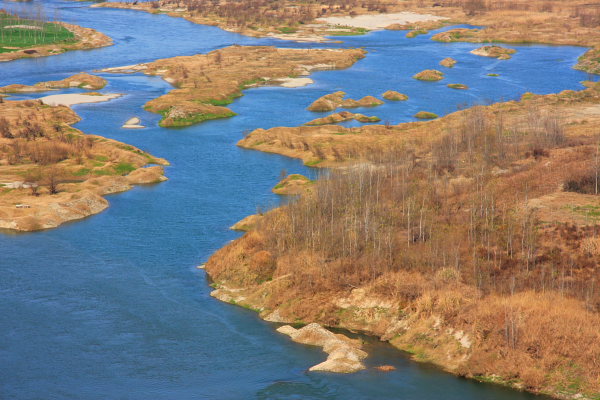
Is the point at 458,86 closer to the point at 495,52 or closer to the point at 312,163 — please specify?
the point at 495,52

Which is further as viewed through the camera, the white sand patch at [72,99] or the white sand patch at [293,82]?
the white sand patch at [293,82]

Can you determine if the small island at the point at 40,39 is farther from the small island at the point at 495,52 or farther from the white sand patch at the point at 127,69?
the small island at the point at 495,52

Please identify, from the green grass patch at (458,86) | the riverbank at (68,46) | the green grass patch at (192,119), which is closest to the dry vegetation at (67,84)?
the green grass patch at (192,119)

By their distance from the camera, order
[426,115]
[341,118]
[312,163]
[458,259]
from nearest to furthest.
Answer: [458,259] < [312,163] < [426,115] < [341,118]

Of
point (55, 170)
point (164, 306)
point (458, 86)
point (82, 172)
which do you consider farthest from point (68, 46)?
point (164, 306)

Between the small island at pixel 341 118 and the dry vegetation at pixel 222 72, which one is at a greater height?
the dry vegetation at pixel 222 72

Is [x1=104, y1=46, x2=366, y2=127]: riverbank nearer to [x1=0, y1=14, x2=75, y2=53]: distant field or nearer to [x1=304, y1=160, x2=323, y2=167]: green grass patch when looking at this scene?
[x1=304, y1=160, x2=323, y2=167]: green grass patch

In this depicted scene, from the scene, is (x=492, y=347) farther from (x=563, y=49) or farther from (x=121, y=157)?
(x=563, y=49)
